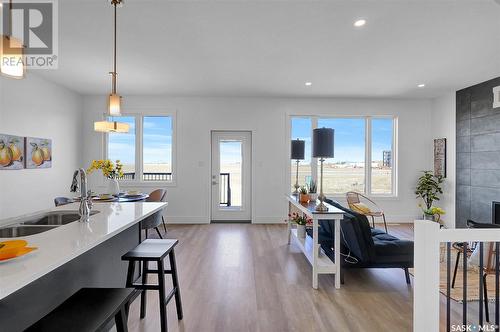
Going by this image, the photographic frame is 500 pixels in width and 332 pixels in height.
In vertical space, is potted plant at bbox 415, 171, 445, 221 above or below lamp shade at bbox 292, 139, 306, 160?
below

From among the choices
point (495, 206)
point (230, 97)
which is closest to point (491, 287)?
point (495, 206)

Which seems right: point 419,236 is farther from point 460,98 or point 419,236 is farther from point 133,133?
point 133,133

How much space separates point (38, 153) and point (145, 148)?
6.36ft

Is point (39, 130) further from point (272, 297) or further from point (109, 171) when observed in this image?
point (272, 297)

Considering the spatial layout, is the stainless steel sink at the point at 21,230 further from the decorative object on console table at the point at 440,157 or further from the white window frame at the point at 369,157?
the decorative object on console table at the point at 440,157

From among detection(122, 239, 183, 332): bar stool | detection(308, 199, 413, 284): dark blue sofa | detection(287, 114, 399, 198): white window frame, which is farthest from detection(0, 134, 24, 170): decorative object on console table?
detection(287, 114, 399, 198): white window frame

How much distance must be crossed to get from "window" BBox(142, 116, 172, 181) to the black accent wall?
602 centimetres

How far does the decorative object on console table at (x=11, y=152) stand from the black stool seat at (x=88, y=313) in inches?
151

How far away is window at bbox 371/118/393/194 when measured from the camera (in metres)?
6.35

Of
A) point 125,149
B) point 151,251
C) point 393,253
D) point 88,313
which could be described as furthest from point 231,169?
point 88,313

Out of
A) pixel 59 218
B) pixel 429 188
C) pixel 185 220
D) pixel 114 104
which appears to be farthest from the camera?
pixel 185 220

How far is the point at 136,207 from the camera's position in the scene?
98.9 inches

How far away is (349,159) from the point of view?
20.8 feet

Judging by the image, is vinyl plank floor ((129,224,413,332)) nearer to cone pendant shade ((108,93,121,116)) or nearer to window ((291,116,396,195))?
cone pendant shade ((108,93,121,116))
